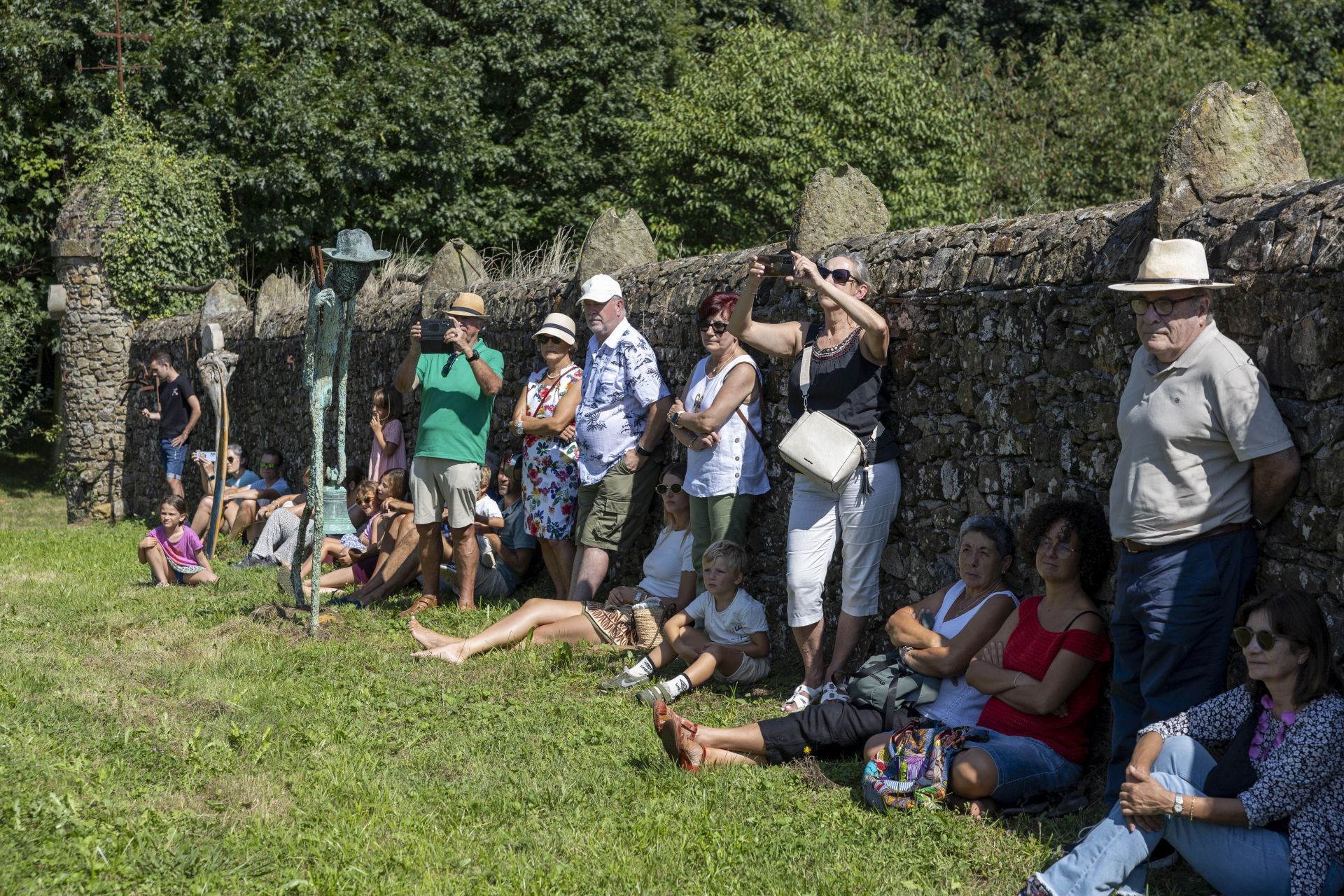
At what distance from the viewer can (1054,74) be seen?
23.6 m

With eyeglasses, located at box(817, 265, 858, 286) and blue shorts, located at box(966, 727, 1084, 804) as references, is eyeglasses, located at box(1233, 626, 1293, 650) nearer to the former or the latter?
blue shorts, located at box(966, 727, 1084, 804)

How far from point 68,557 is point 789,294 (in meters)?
7.81

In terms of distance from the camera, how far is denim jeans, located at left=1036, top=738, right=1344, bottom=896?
11.5 ft

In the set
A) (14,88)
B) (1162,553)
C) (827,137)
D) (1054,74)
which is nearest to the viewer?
(1162,553)

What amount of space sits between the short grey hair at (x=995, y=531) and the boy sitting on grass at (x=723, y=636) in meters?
1.34

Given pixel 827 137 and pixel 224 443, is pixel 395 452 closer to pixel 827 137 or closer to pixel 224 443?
pixel 224 443

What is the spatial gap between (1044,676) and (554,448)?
425 cm

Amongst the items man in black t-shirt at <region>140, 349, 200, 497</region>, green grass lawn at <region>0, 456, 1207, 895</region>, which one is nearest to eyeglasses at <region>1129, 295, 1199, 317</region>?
green grass lawn at <region>0, 456, 1207, 895</region>

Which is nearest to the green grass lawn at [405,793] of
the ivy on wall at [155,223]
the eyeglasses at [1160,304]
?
the eyeglasses at [1160,304]

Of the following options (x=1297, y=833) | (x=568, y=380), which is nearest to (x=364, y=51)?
(x=568, y=380)

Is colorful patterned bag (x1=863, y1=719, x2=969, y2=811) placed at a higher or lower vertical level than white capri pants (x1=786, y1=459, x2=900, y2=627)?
lower

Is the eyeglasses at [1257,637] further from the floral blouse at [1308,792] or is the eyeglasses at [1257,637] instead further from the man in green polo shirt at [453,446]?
the man in green polo shirt at [453,446]

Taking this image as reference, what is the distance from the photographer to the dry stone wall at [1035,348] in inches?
152

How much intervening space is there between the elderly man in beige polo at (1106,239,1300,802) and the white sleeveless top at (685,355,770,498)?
2847mm
